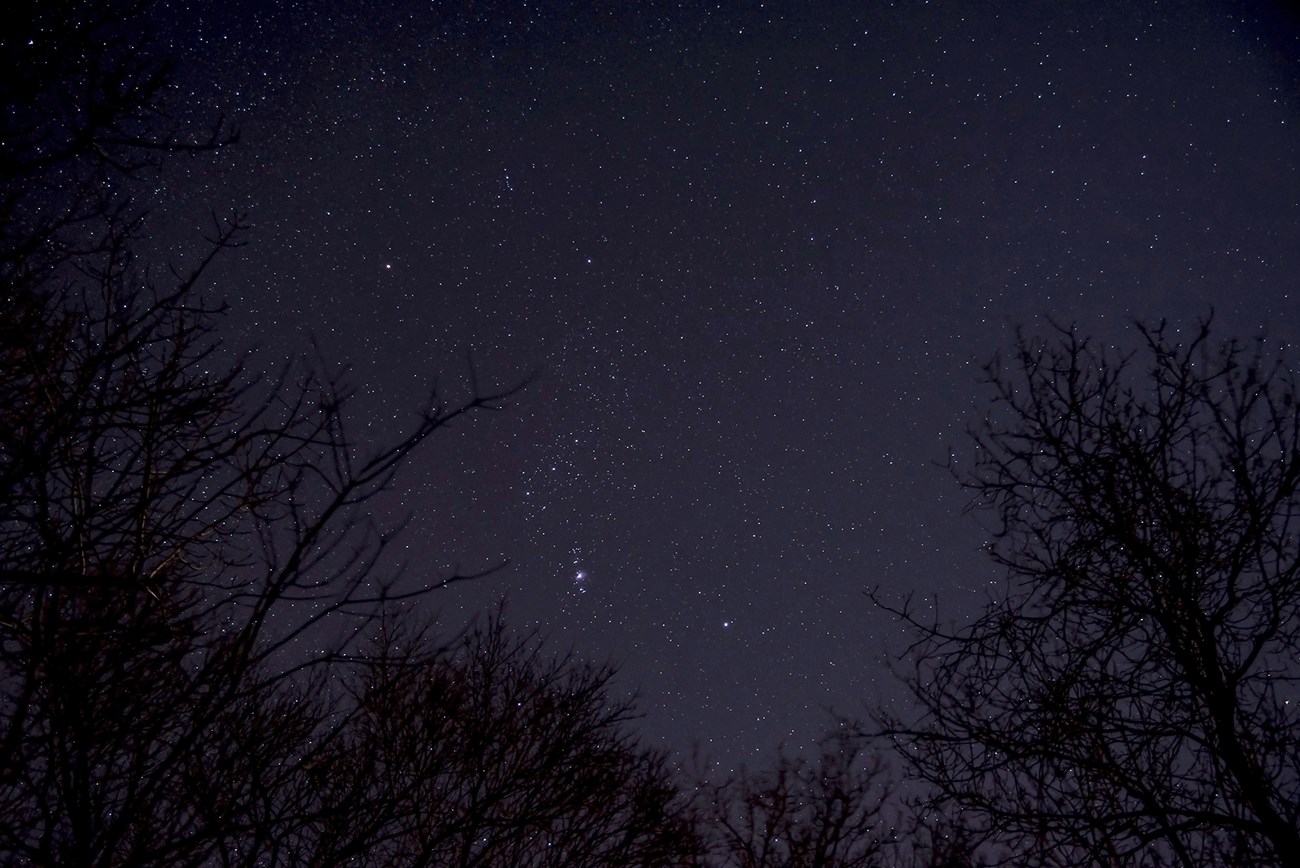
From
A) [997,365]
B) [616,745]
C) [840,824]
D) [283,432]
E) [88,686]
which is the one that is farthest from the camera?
[840,824]

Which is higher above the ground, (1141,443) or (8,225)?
(8,225)

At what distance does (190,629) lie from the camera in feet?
6.68

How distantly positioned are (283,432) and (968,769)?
4.08 meters

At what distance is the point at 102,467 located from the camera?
2.89 m

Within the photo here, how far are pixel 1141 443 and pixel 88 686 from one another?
204 inches

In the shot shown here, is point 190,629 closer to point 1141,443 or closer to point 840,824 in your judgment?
point 1141,443

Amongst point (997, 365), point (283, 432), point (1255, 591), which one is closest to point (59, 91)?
point (283, 432)

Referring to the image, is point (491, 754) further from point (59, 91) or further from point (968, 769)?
point (59, 91)

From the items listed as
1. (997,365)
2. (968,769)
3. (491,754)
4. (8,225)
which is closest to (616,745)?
(491,754)

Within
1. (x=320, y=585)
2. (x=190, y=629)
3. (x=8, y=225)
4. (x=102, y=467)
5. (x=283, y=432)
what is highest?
(x=8, y=225)

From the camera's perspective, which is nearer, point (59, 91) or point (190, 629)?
point (190, 629)

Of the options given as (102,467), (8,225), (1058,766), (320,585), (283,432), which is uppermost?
(8,225)

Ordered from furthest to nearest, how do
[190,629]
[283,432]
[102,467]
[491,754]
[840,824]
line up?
[840,824] → [491,754] → [102,467] → [283,432] → [190,629]

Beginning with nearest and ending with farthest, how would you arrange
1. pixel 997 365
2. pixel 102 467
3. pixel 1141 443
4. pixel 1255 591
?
pixel 102 467 → pixel 1255 591 → pixel 1141 443 → pixel 997 365
